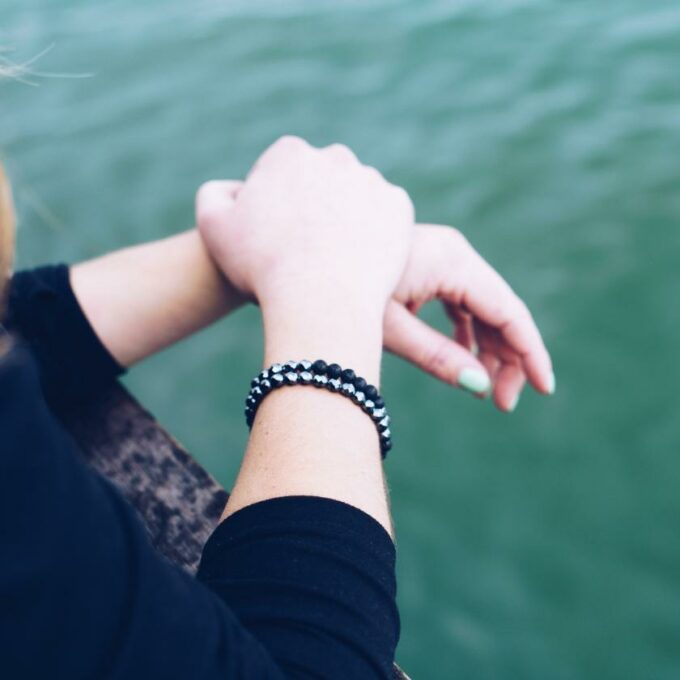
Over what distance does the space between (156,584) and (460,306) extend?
113 centimetres

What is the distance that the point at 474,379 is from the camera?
1.64 meters

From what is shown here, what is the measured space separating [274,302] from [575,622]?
4.44 feet

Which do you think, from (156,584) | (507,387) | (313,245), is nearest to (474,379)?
(507,387)

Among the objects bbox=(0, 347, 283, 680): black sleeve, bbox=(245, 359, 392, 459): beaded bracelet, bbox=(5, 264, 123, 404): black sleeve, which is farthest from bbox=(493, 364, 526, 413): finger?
bbox=(0, 347, 283, 680): black sleeve

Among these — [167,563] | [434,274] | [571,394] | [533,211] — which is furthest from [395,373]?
[167,563]

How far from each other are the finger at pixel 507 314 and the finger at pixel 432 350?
0.10 meters

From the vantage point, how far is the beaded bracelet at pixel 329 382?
116 cm

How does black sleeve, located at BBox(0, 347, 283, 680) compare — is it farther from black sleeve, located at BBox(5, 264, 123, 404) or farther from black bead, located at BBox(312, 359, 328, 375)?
black sleeve, located at BBox(5, 264, 123, 404)

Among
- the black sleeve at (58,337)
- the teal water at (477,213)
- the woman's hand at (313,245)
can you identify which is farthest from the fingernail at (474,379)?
the teal water at (477,213)

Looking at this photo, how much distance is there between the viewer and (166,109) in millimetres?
4504

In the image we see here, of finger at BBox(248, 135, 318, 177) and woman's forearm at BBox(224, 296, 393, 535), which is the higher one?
finger at BBox(248, 135, 318, 177)

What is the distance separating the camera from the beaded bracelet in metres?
1.16

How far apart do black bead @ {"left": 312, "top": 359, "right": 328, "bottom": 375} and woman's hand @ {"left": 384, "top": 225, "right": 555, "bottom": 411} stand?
1.58 ft

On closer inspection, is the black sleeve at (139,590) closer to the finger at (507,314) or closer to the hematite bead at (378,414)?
the hematite bead at (378,414)
